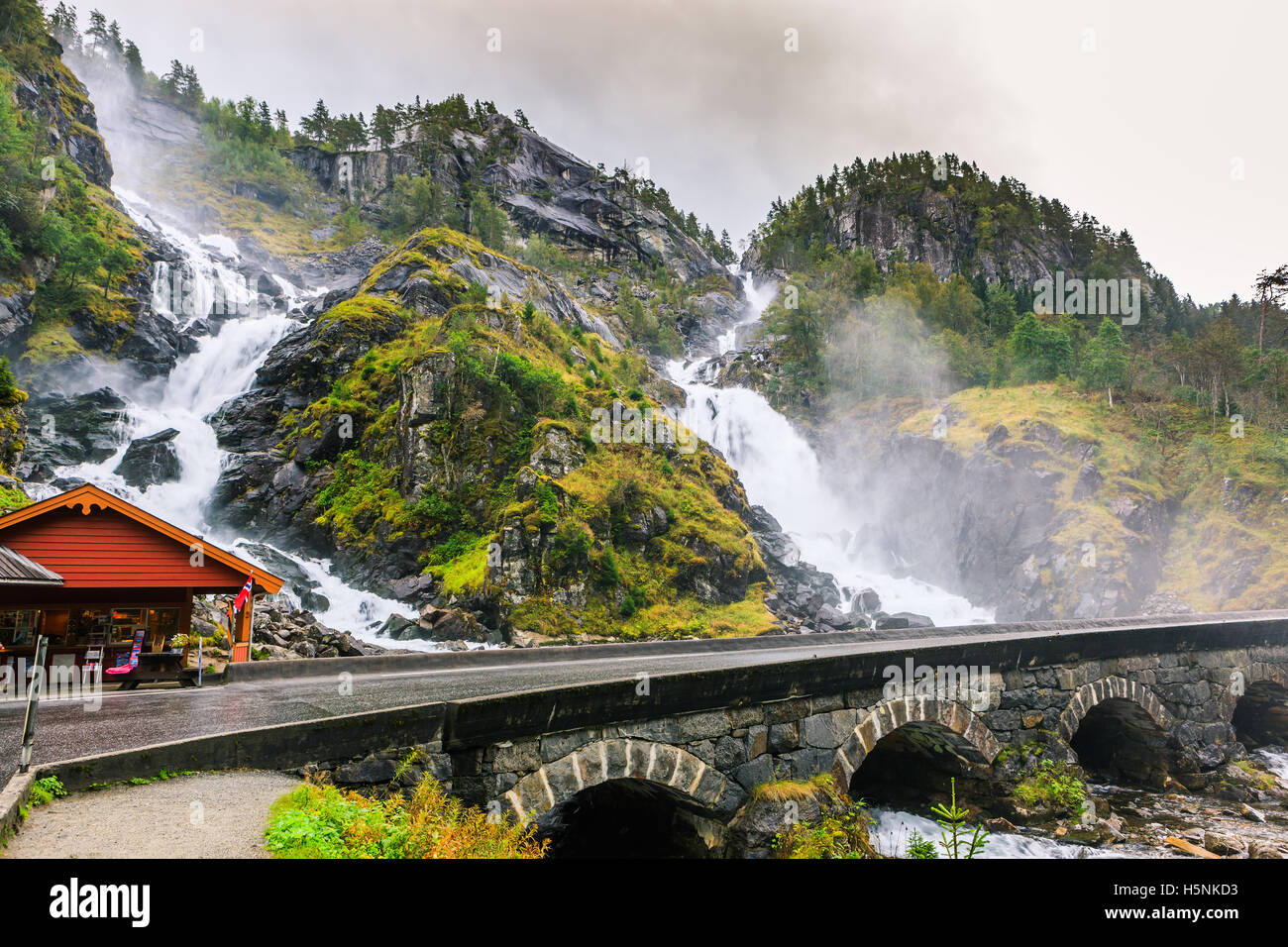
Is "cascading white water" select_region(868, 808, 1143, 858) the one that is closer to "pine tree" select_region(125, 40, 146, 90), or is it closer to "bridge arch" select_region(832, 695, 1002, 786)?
"bridge arch" select_region(832, 695, 1002, 786)

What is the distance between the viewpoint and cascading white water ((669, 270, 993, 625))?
41.6 meters

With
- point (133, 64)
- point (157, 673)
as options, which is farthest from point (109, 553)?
point (133, 64)

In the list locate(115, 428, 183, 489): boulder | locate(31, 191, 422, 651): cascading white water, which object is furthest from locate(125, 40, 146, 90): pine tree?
locate(115, 428, 183, 489): boulder

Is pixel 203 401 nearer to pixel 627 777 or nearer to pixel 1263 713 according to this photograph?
pixel 627 777

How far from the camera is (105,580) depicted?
1323 cm

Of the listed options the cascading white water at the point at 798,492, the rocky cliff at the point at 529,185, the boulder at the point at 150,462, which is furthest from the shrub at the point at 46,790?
the rocky cliff at the point at 529,185

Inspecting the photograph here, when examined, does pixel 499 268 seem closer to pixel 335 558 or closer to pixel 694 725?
pixel 335 558

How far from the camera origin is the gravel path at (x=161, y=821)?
12.7ft

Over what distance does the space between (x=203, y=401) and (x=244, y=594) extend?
3041 centimetres

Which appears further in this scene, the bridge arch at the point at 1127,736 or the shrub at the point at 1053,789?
the bridge arch at the point at 1127,736

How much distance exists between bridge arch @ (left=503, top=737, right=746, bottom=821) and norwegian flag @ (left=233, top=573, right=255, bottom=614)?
10.7 m

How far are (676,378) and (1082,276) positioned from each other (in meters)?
64.9

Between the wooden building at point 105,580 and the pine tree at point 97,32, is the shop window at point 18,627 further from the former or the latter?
the pine tree at point 97,32

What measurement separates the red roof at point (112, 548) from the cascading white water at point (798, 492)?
3420 cm
